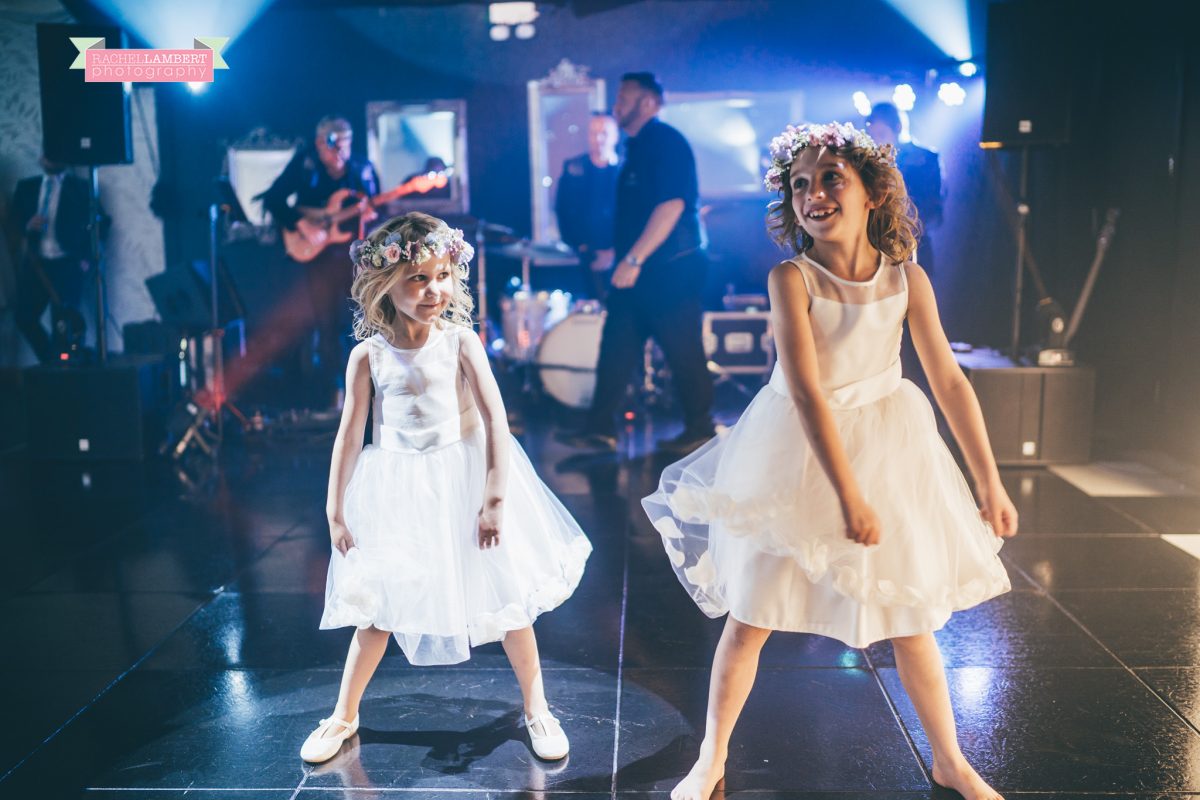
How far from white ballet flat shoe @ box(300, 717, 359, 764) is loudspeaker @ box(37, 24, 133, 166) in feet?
14.9

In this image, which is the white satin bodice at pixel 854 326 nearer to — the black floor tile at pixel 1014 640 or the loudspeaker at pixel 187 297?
the black floor tile at pixel 1014 640

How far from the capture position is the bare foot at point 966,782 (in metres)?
2.44

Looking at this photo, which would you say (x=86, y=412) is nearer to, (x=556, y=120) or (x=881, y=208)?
(x=556, y=120)

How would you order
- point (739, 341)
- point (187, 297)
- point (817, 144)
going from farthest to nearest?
Answer: 1. point (739, 341)
2. point (187, 297)
3. point (817, 144)

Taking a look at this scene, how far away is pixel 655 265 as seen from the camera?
6.16 meters

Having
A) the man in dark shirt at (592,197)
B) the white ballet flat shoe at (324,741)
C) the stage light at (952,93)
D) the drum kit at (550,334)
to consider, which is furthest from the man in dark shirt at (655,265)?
the white ballet flat shoe at (324,741)

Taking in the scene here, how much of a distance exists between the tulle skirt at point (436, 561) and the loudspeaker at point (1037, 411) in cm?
377

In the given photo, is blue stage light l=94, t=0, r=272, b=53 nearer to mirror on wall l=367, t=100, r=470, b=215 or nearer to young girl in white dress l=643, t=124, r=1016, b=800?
mirror on wall l=367, t=100, r=470, b=215

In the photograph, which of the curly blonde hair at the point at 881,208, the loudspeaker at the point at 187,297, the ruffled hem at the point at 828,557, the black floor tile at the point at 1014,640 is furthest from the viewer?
the loudspeaker at the point at 187,297

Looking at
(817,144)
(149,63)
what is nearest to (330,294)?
(149,63)

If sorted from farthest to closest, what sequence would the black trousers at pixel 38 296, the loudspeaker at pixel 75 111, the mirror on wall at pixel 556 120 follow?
1. the mirror on wall at pixel 556 120
2. the black trousers at pixel 38 296
3. the loudspeaker at pixel 75 111

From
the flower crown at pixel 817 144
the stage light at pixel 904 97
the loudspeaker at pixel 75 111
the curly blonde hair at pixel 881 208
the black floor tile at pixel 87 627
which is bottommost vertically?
the black floor tile at pixel 87 627

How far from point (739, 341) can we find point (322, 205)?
3238mm

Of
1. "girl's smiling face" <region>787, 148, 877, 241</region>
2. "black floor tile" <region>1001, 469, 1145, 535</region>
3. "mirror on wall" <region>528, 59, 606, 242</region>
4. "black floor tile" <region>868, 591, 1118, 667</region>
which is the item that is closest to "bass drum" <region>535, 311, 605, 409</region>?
"mirror on wall" <region>528, 59, 606, 242</region>
